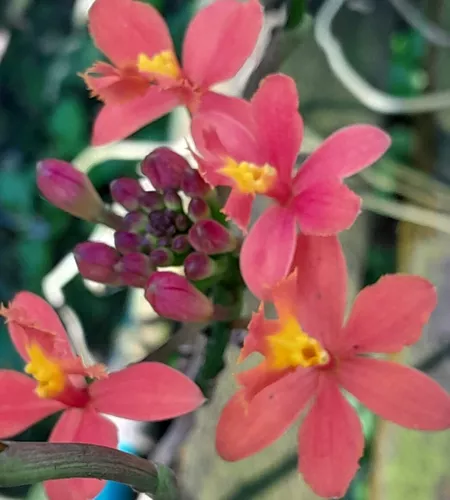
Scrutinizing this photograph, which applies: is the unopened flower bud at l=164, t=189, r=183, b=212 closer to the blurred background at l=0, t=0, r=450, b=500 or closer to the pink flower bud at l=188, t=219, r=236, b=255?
the pink flower bud at l=188, t=219, r=236, b=255

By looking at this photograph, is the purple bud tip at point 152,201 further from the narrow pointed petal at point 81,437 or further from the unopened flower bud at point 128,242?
the narrow pointed petal at point 81,437

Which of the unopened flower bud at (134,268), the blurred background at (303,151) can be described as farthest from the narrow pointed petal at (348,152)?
the blurred background at (303,151)

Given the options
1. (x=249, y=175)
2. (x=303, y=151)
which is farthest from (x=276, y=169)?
(x=303, y=151)

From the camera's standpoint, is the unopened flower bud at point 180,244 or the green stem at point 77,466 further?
the unopened flower bud at point 180,244

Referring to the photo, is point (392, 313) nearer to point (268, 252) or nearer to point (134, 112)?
point (268, 252)

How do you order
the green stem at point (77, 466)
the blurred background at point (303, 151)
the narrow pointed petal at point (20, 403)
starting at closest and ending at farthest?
the green stem at point (77, 466), the narrow pointed petal at point (20, 403), the blurred background at point (303, 151)

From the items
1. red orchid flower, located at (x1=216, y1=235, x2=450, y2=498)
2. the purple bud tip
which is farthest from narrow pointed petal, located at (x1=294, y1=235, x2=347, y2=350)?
the purple bud tip

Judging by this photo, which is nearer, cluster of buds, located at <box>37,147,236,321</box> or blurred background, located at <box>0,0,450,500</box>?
cluster of buds, located at <box>37,147,236,321</box>
